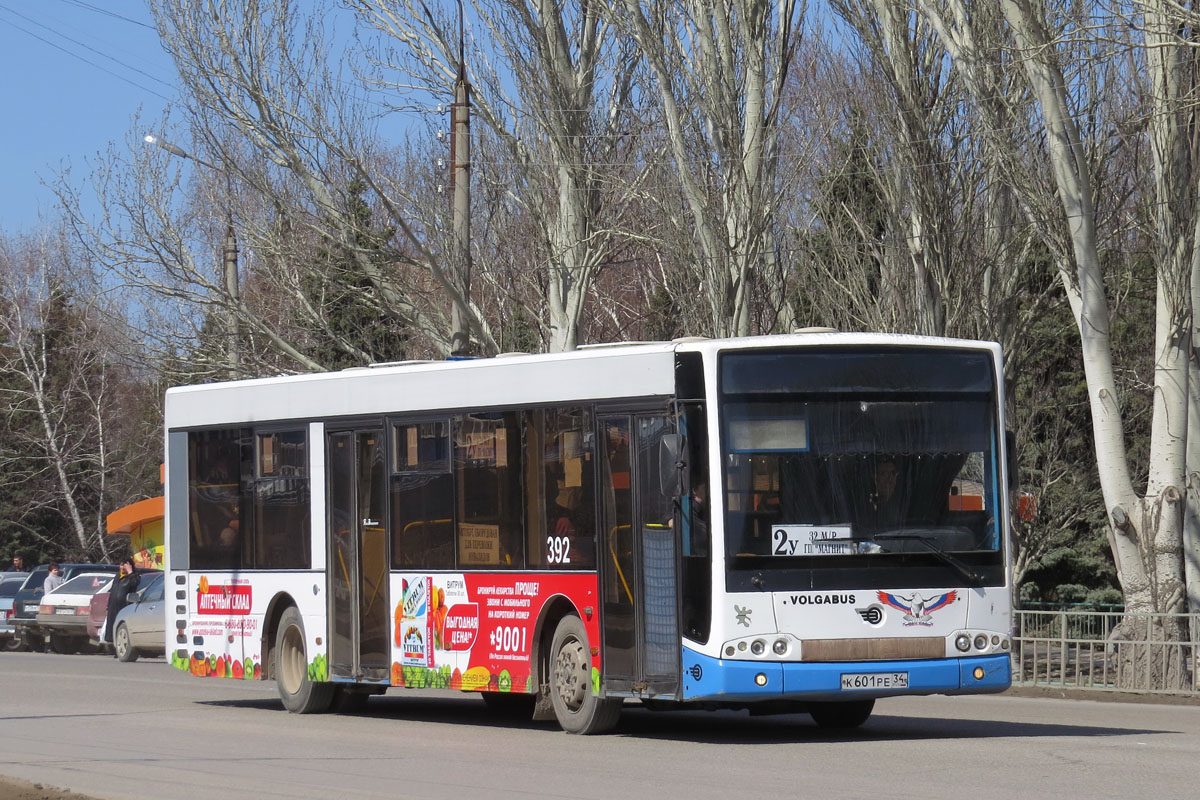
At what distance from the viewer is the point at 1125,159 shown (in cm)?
2283

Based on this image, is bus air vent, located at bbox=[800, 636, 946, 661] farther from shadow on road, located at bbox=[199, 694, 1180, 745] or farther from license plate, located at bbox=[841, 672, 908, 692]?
shadow on road, located at bbox=[199, 694, 1180, 745]

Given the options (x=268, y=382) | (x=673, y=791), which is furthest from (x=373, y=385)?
(x=673, y=791)

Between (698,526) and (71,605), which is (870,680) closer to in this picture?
(698,526)

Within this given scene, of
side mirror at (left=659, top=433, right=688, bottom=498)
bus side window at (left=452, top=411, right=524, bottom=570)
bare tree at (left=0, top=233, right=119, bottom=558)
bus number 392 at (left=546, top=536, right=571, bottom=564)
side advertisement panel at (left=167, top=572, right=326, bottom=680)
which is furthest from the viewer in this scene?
bare tree at (left=0, top=233, right=119, bottom=558)

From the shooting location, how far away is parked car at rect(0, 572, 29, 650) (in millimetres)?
40250

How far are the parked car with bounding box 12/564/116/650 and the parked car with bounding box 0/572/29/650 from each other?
0.21 meters

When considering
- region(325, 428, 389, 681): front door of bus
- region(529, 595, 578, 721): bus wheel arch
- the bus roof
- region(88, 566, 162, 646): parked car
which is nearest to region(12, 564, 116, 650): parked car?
region(88, 566, 162, 646): parked car

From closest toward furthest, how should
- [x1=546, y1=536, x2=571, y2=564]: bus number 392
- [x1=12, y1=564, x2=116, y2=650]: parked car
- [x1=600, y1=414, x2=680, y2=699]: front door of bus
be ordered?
1. [x1=600, y1=414, x2=680, y2=699]: front door of bus
2. [x1=546, y1=536, x2=571, y2=564]: bus number 392
3. [x1=12, y1=564, x2=116, y2=650]: parked car

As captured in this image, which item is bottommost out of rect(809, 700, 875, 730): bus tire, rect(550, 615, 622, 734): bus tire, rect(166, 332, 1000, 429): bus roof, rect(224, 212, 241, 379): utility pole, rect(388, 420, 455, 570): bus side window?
rect(809, 700, 875, 730): bus tire

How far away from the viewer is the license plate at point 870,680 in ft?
44.4

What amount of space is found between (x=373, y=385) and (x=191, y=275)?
14791mm

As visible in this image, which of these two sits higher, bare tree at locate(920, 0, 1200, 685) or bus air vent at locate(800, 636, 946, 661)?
bare tree at locate(920, 0, 1200, 685)

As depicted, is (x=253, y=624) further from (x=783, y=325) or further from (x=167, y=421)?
(x=783, y=325)

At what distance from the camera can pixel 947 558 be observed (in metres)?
13.9
